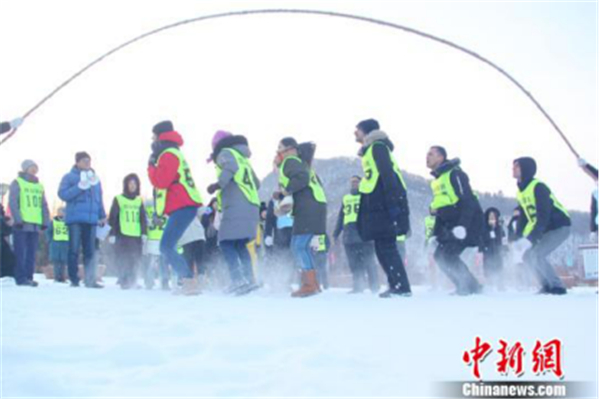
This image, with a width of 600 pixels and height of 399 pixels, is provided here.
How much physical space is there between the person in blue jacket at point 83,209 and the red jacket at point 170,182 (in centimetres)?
229

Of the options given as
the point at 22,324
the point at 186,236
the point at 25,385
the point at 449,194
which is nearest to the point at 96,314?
the point at 22,324

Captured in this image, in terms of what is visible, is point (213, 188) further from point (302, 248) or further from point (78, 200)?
point (78, 200)

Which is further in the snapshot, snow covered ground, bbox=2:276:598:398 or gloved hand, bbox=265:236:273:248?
gloved hand, bbox=265:236:273:248

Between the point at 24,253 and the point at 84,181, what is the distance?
1178 mm

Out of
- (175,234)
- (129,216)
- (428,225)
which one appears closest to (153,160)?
(175,234)

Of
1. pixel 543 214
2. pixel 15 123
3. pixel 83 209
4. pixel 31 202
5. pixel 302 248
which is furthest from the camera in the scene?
pixel 31 202

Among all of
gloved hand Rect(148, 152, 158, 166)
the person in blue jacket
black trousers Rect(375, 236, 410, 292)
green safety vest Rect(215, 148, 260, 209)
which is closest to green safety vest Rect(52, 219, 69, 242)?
the person in blue jacket

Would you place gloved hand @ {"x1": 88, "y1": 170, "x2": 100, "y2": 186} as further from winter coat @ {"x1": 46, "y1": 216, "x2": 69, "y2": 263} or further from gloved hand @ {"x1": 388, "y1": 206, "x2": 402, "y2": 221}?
winter coat @ {"x1": 46, "y1": 216, "x2": 69, "y2": 263}

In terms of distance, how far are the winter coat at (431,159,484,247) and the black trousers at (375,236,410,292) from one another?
0.95 meters

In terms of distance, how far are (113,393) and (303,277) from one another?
4.93 m

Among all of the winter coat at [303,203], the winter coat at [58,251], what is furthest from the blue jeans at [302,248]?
the winter coat at [58,251]

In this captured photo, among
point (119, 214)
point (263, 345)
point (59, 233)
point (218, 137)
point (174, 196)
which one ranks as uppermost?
point (218, 137)

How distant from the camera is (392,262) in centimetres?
778

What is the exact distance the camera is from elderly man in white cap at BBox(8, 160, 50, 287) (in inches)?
401
